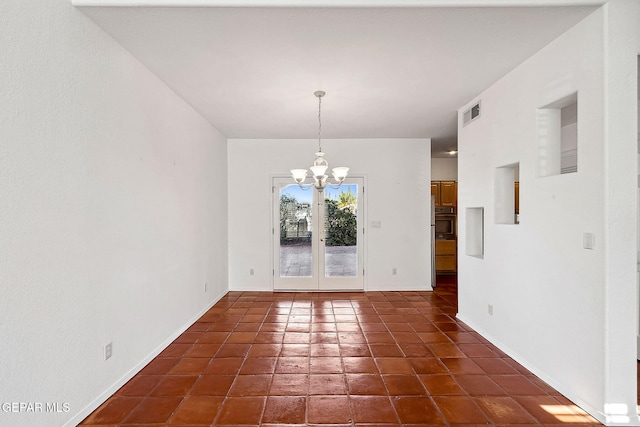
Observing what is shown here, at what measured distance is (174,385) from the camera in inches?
107

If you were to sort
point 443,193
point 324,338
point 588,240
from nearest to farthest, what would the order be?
1. point 588,240
2. point 324,338
3. point 443,193

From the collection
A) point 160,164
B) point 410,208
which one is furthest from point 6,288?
point 410,208

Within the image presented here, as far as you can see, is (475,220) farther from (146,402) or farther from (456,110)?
(146,402)

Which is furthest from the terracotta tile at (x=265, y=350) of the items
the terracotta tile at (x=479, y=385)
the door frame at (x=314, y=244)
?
the door frame at (x=314, y=244)

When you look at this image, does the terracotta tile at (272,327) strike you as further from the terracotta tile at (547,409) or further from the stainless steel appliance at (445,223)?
the stainless steel appliance at (445,223)

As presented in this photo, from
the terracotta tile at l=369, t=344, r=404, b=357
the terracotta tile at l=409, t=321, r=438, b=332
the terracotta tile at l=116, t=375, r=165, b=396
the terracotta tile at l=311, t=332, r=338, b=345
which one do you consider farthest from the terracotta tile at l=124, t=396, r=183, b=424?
the terracotta tile at l=409, t=321, r=438, b=332

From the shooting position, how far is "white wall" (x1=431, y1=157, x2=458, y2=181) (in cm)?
769

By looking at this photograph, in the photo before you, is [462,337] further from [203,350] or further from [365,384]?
[203,350]

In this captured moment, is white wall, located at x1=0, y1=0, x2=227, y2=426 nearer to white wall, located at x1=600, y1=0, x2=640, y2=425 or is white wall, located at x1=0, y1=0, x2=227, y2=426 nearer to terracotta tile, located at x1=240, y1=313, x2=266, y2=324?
terracotta tile, located at x1=240, y1=313, x2=266, y2=324

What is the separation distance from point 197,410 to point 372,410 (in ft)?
3.98

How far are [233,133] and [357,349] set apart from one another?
154 inches

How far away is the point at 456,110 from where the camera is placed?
440 cm

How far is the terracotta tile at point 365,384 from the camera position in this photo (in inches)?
102

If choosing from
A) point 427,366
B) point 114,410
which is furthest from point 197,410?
point 427,366
